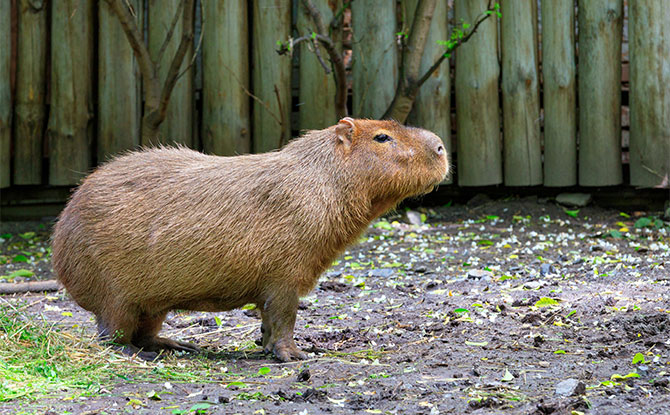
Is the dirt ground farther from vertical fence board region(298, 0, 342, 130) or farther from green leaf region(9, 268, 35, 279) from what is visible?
vertical fence board region(298, 0, 342, 130)

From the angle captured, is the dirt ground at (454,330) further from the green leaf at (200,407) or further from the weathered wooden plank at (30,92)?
the weathered wooden plank at (30,92)

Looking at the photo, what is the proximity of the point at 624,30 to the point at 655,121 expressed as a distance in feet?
2.96

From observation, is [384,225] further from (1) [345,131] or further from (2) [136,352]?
(2) [136,352]

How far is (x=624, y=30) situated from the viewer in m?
7.53

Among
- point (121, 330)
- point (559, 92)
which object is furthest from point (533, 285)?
point (559, 92)

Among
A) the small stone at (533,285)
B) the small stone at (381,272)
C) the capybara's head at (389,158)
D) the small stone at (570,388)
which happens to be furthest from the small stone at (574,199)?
the small stone at (570,388)

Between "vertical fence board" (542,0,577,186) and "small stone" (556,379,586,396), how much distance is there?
4237 mm

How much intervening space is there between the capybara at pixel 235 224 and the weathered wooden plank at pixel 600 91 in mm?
3311

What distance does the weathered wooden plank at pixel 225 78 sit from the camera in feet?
24.5

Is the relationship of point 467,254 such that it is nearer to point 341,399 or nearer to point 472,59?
point 472,59

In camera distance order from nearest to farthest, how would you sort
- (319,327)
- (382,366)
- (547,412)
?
(547,412), (382,366), (319,327)

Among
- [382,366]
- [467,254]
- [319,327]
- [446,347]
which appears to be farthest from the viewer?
[467,254]

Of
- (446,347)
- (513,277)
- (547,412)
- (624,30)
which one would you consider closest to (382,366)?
(446,347)

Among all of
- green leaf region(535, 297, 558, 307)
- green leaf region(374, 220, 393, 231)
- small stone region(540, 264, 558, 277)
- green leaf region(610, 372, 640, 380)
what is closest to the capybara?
green leaf region(535, 297, 558, 307)
